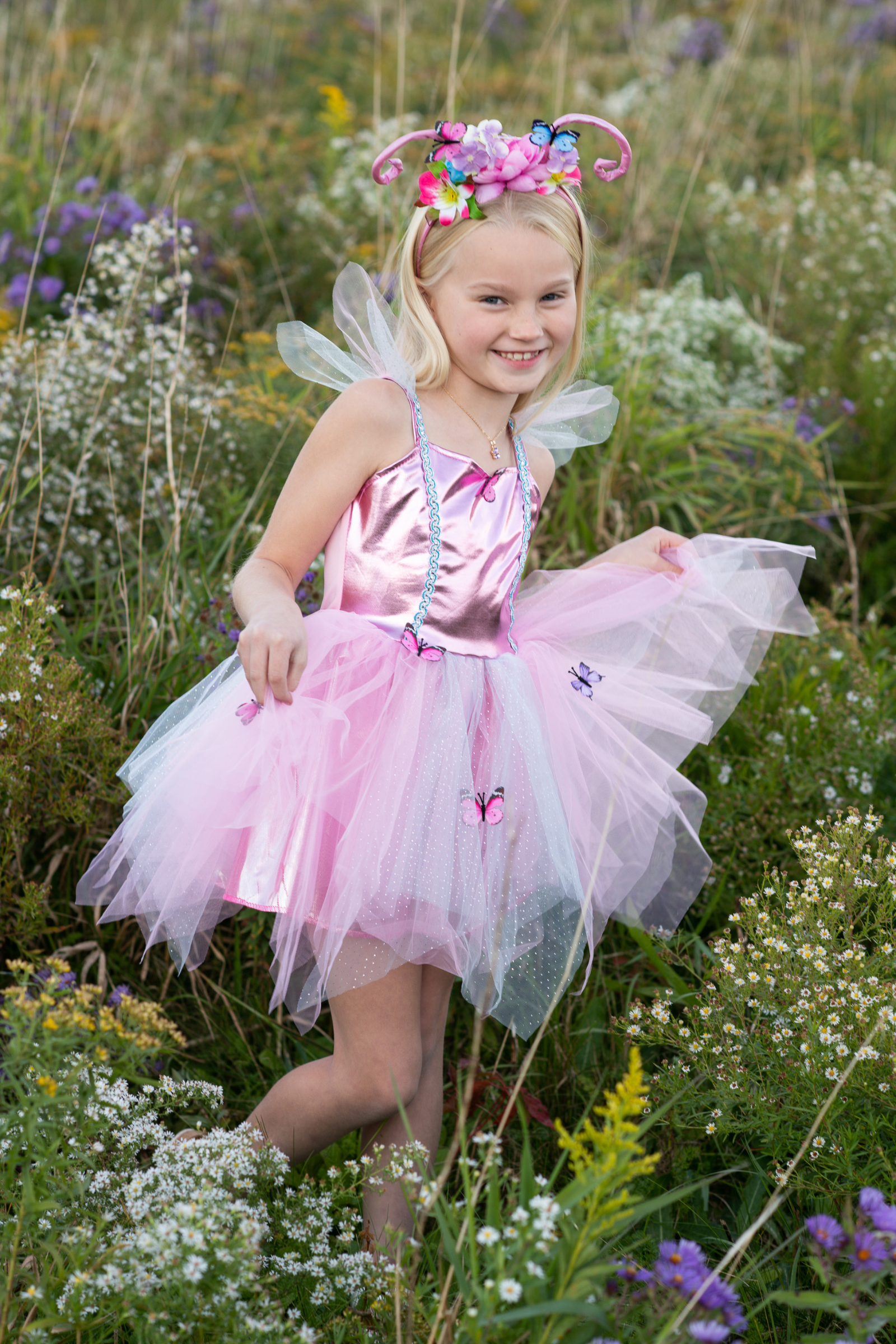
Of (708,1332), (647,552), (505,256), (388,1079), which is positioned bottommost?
(388,1079)

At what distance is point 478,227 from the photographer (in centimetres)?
221

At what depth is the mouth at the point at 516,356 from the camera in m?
2.27

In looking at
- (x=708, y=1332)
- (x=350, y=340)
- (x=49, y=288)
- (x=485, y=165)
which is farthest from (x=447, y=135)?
(x=49, y=288)

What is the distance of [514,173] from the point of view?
→ 7.16 feet

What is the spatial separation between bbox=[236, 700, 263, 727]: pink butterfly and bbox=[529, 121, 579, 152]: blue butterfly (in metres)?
1.21

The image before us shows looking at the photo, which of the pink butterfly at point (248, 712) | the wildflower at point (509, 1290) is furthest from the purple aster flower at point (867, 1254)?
the pink butterfly at point (248, 712)

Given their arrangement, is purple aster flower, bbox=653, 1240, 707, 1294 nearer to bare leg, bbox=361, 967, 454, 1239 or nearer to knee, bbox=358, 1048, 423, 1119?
knee, bbox=358, 1048, 423, 1119

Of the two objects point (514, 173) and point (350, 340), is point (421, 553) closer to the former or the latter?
point (350, 340)

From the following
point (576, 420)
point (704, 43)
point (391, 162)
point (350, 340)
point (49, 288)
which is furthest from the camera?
point (704, 43)

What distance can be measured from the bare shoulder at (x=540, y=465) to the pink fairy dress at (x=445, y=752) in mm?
63

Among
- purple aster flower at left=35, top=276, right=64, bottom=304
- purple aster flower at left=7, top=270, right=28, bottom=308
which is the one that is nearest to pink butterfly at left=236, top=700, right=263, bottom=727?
purple aster flower at left=7, top=270, right=28, bottom=308

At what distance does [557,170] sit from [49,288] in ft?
9.86

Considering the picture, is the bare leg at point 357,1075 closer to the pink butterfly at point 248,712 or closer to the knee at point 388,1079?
the knee at point 388,1079

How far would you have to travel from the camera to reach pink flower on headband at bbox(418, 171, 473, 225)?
7.22 ft
